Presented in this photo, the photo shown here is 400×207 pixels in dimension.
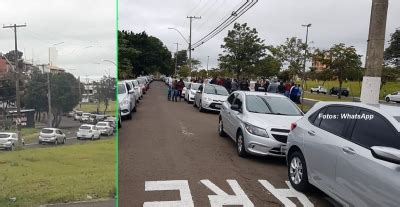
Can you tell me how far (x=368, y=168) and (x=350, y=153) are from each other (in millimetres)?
404

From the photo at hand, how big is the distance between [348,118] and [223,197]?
6.63ft

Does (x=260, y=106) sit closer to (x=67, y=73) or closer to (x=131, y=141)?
(x=131, y=141)

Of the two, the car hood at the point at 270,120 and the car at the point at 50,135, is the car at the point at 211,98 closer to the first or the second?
the car hood at the point at 270,120

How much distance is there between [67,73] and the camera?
8.09 feet

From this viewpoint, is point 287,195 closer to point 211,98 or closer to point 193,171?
point 193,171

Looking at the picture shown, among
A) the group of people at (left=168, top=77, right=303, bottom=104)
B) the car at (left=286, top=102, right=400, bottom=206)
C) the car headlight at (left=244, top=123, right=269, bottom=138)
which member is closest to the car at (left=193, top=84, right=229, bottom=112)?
the group of people at (left=168, top=77, right=303, bottom=104)

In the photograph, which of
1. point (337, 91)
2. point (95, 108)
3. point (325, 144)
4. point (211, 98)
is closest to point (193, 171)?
point (325, 144)

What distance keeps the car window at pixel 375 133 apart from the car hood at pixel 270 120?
3.07 m

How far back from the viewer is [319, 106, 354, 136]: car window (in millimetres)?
5121

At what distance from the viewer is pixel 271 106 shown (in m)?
9.30

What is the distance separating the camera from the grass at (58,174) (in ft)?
8.31

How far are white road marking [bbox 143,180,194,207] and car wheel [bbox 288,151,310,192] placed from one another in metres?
1.66

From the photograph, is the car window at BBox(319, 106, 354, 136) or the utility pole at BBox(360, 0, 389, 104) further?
the utility pole at BBox(360, 0, 389, 104)

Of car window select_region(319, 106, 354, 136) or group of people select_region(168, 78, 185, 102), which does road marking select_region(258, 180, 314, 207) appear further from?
group of people select_region(168, 78, 185, 102)
